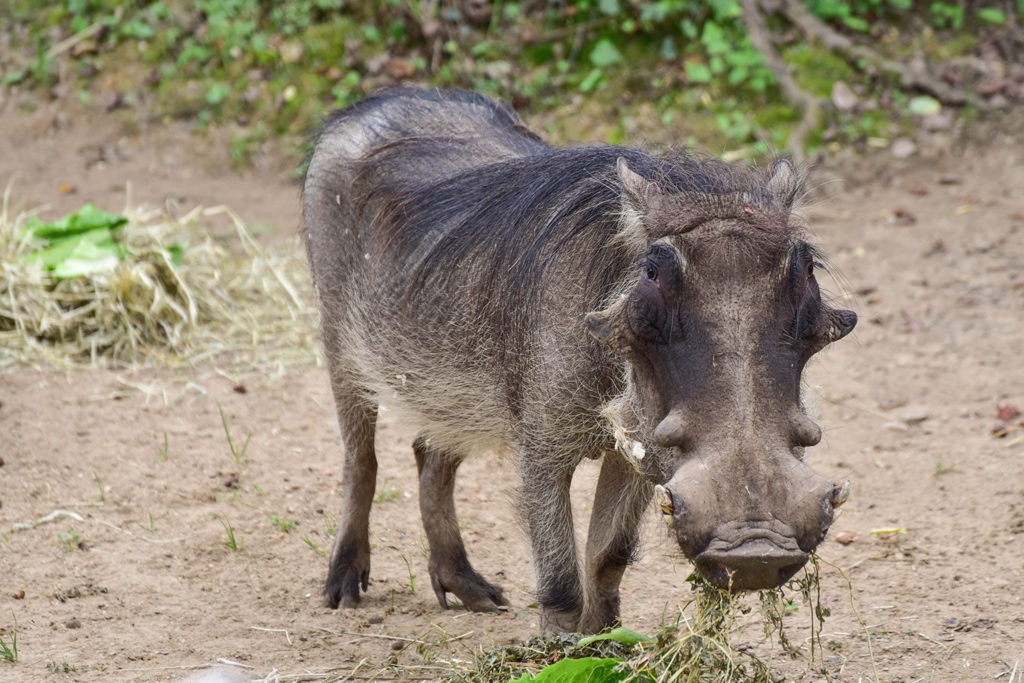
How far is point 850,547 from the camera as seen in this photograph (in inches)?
174

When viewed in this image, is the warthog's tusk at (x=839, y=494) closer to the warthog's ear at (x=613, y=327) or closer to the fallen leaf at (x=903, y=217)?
the warthog's ear at (x=613, y=327)

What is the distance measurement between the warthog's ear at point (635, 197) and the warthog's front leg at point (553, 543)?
27.7 inches

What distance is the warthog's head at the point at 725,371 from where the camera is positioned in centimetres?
240

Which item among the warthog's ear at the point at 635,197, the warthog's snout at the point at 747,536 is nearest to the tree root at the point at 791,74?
the warthog's ear at the point at 635,197

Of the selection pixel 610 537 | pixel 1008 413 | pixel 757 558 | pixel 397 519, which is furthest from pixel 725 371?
pixel 1008 413

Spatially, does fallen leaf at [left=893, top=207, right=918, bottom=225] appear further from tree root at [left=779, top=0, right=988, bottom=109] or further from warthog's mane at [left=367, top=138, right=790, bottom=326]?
warthog's mane at [left=367, top=138, right=790, bottom=326]

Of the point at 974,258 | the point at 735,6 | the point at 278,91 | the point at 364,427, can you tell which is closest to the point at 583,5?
the point at 735,6

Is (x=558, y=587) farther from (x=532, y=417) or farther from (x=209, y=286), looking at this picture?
(x=209, y=286)

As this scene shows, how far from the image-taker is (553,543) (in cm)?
335

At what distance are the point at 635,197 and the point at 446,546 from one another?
169 centimetres

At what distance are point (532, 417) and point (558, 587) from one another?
47 centimetres

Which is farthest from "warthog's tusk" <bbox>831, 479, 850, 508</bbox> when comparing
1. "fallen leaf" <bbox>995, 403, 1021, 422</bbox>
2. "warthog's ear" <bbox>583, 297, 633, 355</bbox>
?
"fallen leaf" <bbox>995, 403, 1021, 422</bbox>

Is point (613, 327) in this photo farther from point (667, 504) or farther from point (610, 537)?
point (610, 537)

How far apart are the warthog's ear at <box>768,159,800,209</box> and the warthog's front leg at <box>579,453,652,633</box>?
0.87 meters
